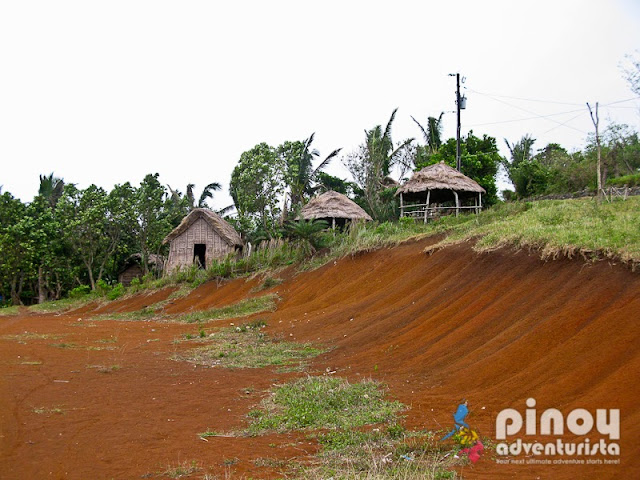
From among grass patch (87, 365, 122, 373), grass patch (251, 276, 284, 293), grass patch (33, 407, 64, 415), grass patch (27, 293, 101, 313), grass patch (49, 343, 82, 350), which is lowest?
grass patch (27, 293, 101, 313)

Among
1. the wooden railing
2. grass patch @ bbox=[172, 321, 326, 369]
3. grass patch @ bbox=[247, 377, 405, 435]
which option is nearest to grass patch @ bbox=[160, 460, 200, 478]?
grass patch @ bbox=[247, 377, 405, 435]

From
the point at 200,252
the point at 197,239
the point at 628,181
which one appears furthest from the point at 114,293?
the point at 628,181

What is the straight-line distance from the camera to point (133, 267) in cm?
3794

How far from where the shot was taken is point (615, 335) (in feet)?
21.5

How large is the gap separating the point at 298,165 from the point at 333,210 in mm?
6683

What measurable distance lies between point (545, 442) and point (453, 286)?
694cm

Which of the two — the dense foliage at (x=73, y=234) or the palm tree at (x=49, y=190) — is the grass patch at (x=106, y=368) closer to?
the dense foliage at (x=73, y=234)

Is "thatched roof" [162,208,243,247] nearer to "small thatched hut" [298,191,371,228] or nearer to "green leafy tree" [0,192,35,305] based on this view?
"small thatched hut" [298,191,371,228]

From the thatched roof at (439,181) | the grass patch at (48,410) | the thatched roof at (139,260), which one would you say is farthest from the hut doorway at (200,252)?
the grass patch at (48,410)

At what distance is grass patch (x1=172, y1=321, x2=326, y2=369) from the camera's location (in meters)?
10.5

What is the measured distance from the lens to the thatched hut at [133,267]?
3694 cm

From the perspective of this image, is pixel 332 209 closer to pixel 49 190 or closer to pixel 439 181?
pixel 439 181

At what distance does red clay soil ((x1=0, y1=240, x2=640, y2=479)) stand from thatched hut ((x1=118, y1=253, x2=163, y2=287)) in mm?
23699

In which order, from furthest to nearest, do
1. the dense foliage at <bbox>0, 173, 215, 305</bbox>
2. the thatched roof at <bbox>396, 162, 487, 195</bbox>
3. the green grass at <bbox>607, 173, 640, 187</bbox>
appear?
the dense foliage at <bbox>0, 173, 215, 305</bbox>, the green grass at <bbox>607, 173, 640, 187</bbox>, the thatched roof at <bbox>396, 162, 487, 195</bbox>
